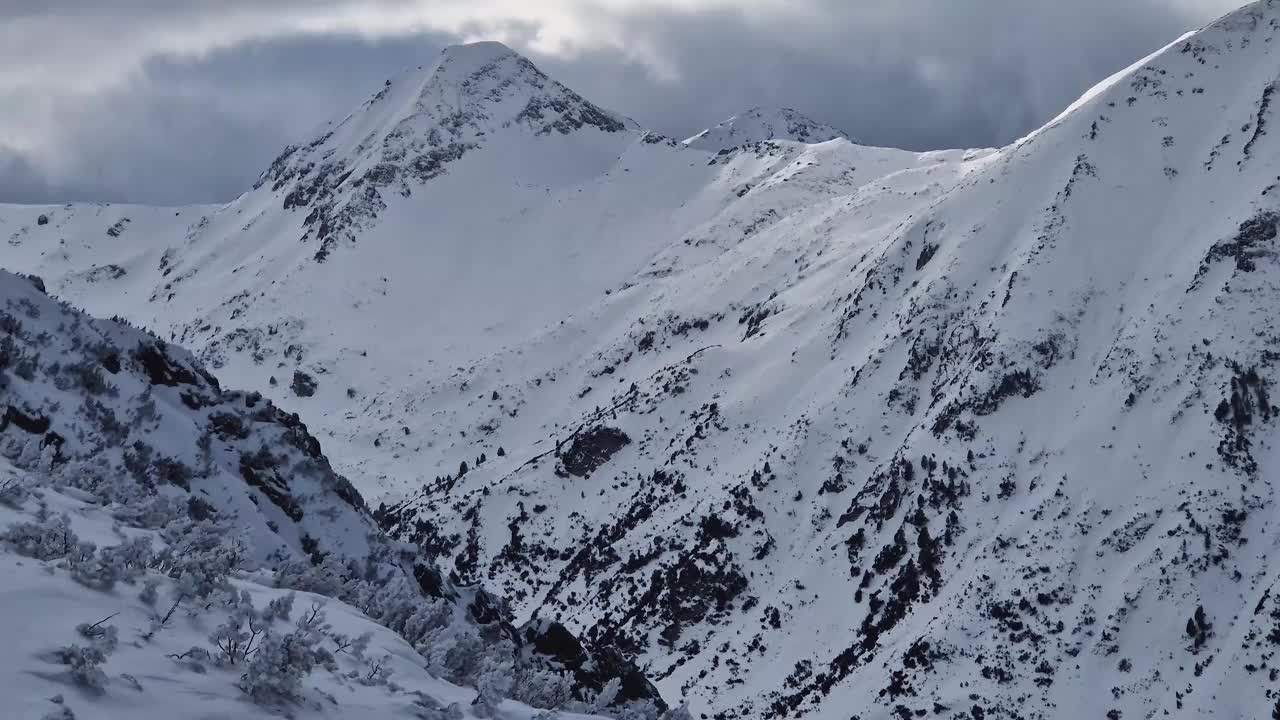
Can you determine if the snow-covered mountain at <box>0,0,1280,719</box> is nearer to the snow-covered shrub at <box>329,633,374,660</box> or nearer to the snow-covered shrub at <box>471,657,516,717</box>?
the snow-covered shrub at <box>471,657,516,717</box>

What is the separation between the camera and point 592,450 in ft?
472

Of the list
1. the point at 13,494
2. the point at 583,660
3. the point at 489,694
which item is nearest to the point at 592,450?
the point at 583,660

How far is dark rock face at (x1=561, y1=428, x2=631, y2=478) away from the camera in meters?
142

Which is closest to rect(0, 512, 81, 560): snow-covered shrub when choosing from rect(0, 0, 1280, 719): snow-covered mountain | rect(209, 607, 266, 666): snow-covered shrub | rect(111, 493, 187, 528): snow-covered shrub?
rect(209, 607, 266, 666): snow-covered shrub

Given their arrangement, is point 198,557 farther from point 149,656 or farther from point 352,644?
point 149,656

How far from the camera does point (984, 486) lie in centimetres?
11200

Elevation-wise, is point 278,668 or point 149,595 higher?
point 149,595

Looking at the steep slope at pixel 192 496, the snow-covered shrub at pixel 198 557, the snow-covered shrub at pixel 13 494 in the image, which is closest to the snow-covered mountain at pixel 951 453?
the steep slope at pixel 192 496

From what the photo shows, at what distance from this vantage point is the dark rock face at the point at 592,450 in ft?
468

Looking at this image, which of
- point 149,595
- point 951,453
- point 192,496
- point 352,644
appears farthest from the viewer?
point 951,453

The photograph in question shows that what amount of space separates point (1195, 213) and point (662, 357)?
235 ft

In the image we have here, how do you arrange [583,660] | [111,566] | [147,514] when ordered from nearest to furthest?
[111,566], [147,514], [583,660]

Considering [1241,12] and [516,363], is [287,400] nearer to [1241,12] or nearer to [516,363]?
[516,363]

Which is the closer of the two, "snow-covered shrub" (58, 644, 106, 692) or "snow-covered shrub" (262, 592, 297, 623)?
"snow-covered shrub" (58, 644, 106, 692)
